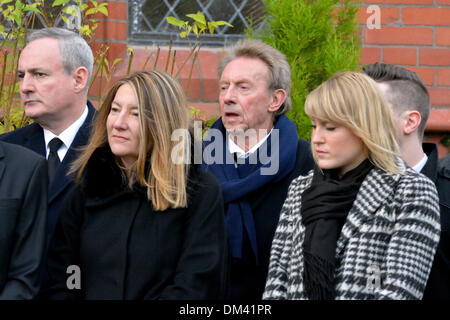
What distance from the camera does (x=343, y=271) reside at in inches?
110

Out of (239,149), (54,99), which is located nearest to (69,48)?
(54,99)

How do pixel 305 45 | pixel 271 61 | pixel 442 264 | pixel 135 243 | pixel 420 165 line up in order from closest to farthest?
pixel 135 243 → pixel 442 264 → pixel 420 165 → pixel 271 61 → pixel 305 45

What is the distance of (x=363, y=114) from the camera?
9.65 feet

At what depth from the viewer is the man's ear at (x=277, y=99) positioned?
3.93 meters

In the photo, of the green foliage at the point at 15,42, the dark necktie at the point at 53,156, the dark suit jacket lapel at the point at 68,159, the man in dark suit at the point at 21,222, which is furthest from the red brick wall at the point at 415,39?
the man in dark suit at the point at 21,222

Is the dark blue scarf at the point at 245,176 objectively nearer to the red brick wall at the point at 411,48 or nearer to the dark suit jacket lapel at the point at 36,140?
the dark suit jacket lapel at the point at 36,140

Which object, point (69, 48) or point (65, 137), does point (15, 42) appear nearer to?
point (69, 48)

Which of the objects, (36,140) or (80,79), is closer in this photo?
(36,140)

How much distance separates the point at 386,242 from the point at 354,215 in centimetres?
15

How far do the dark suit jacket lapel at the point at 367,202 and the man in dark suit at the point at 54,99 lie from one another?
141 cm

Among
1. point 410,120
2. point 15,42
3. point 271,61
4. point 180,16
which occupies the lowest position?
point 410,120

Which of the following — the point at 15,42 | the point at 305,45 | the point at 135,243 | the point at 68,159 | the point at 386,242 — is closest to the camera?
the point at 386,242

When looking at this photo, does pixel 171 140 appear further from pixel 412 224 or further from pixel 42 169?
pixel 412 224

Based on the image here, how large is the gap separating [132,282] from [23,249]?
1.40 feet
